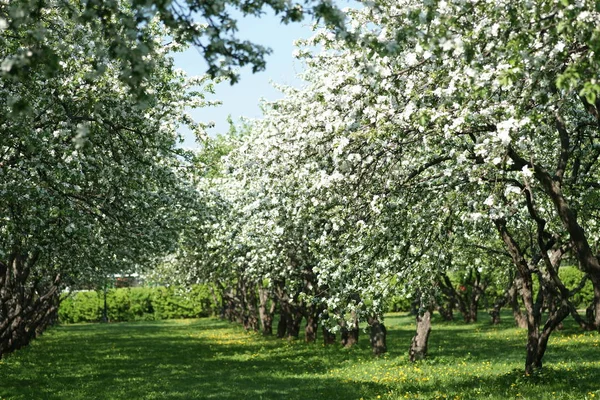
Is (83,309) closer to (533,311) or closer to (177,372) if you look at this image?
(177,372)

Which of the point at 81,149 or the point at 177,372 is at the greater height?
the point at 81,149

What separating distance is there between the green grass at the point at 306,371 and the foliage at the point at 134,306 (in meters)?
39.4

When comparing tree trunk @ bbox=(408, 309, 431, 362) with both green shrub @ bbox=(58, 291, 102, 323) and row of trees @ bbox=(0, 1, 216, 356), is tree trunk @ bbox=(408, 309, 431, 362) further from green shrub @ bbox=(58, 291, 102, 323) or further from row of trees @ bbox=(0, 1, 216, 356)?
green shrub @ bbox=(58, 291, 102, 323)

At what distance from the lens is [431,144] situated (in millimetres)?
11516

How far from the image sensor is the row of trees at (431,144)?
8234 millimetres

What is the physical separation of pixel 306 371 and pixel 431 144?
14.1m

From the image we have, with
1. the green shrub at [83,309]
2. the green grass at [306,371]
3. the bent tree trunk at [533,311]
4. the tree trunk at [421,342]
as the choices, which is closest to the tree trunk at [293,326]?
the green grass at [306,371]

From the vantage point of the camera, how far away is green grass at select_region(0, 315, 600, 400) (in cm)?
1748

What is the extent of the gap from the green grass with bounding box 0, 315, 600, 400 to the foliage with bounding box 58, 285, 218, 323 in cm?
3941

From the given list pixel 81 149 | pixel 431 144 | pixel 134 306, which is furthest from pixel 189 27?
pixel 134 306

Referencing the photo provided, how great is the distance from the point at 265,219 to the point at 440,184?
20.3 feet

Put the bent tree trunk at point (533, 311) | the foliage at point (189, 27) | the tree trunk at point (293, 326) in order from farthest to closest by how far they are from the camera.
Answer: the tree trunk at point (293, 326)
the bent tree trunk at point (533, 311)
the foliage at point (189, 27)

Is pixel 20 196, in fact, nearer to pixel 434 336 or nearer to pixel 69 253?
pixel 69 253

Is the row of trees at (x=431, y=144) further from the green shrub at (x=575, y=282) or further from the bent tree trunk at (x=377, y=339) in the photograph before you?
the green shrub at (x=575, y=282)
